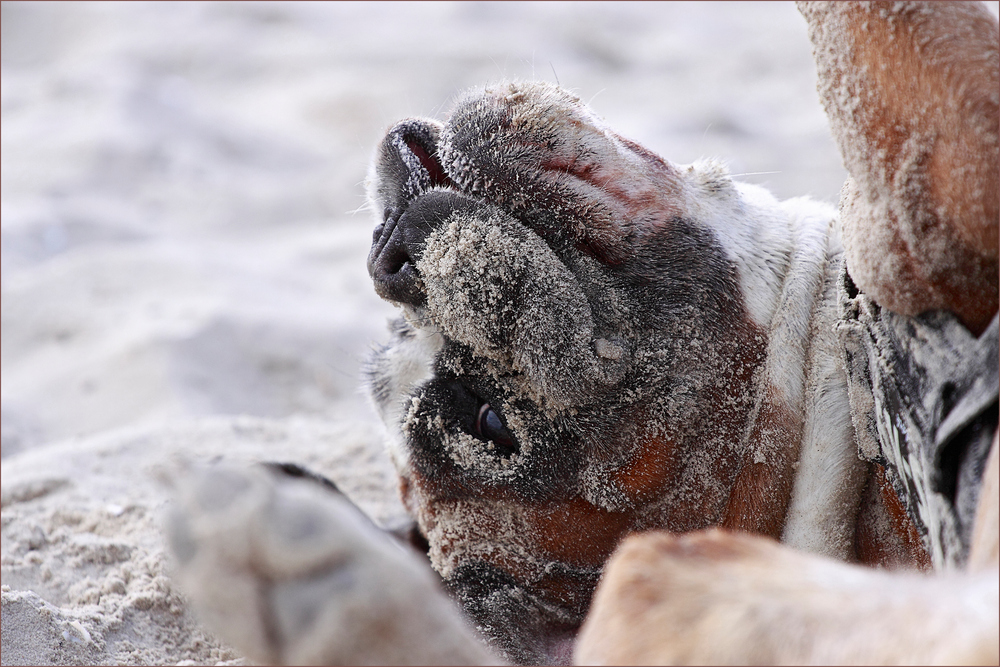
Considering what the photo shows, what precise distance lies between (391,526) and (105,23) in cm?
498

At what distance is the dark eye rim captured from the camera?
1312 mm

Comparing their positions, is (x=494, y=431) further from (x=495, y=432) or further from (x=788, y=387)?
(x=788, y=387)

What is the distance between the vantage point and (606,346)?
47.9 inches

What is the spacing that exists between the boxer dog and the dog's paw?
427mm

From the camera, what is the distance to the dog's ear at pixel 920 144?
896mm

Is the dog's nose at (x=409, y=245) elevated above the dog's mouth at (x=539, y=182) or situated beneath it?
situated beneath

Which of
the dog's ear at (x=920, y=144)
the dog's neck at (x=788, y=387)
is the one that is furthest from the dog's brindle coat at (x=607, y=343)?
the dog's ear at (x=920, y=144)

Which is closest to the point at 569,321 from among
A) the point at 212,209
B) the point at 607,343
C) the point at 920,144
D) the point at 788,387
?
the point at 607,343

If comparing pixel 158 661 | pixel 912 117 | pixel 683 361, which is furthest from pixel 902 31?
pixel 158 661

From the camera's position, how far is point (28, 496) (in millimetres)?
2246

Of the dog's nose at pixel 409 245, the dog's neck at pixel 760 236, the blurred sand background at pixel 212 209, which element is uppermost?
the dog's neck at pixel 760 236

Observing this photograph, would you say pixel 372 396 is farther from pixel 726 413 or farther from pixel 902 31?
pixel 902 31

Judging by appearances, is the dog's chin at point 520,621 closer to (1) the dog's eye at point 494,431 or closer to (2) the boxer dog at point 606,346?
(2) the boxer dog at point 606,346

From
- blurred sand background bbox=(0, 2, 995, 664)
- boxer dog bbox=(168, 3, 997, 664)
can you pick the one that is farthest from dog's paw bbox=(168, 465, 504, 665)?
boxer dog bbox=(168, 3, 997, 664)
